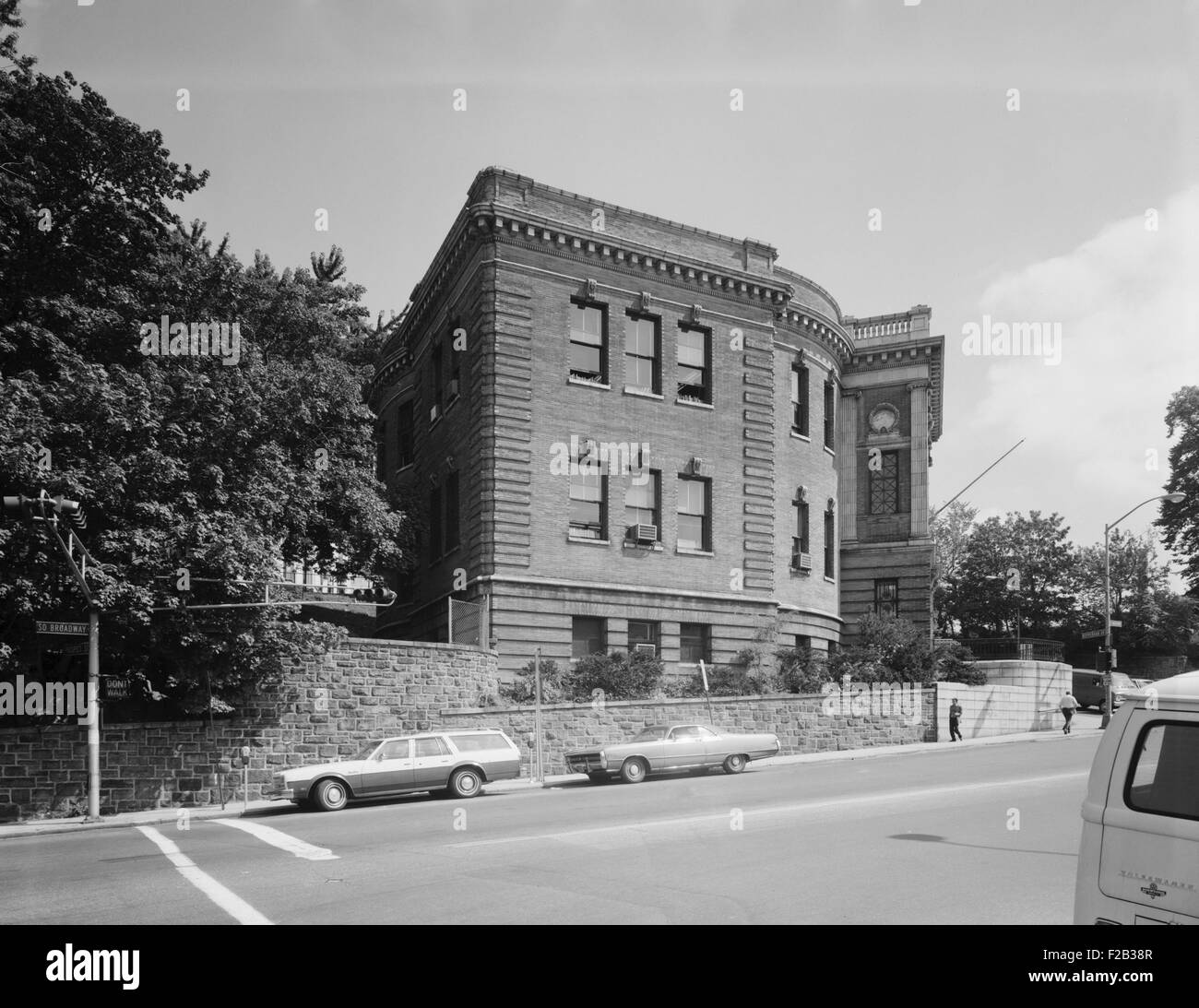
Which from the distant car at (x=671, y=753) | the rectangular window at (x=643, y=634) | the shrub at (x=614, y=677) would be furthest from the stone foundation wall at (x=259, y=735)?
the rectangular window at (x=643, y=634)

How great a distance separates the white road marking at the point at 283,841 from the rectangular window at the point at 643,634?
46.9 feet

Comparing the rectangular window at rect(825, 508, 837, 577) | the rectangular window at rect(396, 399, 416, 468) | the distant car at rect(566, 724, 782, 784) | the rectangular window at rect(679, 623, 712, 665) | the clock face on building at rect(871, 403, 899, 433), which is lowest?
the distant car at rect(566, 724, 782, 784)

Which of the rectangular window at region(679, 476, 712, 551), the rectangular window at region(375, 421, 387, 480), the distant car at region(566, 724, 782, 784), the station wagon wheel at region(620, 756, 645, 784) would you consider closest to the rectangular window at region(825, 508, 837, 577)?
the rectangular window at region(679, 476, 712, 551)

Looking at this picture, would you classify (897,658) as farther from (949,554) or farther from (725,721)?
(949,554)

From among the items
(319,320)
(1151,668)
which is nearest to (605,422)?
(319,320)

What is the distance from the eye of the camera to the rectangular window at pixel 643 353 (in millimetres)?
33156

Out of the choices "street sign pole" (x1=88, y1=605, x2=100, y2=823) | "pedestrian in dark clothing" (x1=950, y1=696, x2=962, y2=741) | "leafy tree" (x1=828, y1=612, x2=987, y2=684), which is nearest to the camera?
"street sign pole" (x1=88, y1=605, x2=100, y2=823)

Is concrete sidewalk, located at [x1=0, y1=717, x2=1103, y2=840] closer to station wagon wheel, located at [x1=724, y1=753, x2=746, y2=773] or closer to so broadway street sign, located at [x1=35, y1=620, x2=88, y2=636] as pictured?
station wagon wheel, located at [x1=724, y1=753, x2=746, y2=773]

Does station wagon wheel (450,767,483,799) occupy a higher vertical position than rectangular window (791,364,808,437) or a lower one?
lower

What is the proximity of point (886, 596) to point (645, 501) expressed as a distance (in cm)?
1727

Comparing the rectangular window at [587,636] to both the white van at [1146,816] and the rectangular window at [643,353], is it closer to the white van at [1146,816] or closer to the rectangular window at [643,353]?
the rectangular window at [643,353]

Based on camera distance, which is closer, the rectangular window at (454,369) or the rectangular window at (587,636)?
the rectangular window at (587,636)

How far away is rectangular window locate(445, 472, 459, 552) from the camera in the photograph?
3406cm

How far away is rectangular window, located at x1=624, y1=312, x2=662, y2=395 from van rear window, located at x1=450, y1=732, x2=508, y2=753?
13.1m
